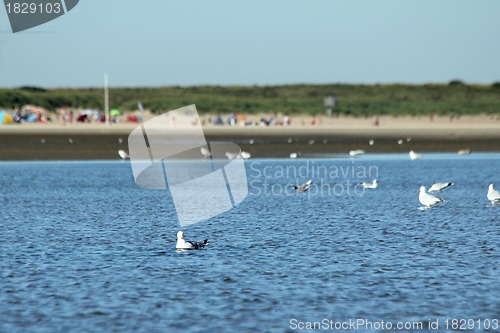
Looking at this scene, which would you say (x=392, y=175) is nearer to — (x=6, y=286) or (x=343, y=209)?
(x=343, y=209)

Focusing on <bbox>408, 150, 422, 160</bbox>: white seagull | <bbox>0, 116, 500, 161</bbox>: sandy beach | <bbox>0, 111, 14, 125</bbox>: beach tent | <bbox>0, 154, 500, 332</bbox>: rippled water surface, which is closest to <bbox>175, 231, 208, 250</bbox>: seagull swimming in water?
<bbox>0, 154, 500, 332</bbox>: rippled water surface

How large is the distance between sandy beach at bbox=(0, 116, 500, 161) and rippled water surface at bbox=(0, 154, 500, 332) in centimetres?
2256

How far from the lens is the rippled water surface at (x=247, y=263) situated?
13.6m

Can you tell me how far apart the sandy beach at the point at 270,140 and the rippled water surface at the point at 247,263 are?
22.6 m

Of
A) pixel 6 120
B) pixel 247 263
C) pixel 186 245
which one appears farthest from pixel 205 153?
pixel 247 263

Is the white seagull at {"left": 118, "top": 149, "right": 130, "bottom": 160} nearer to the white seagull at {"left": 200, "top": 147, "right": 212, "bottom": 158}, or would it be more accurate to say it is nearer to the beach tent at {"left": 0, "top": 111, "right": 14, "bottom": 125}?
the white seagull at {"left": 200, "top": 147, "right": 212, "bottom": 158}

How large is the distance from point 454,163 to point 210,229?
106 ft

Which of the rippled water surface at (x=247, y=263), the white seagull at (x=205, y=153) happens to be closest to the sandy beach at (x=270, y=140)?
the white seagull at (x=205, y=153)

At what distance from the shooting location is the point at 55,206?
30.2m

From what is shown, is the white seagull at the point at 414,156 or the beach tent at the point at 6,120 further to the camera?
the beach tent at the point at 6,120

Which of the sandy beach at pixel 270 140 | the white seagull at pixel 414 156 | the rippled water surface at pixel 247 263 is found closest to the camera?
the rippled water surface at pixel 247 263

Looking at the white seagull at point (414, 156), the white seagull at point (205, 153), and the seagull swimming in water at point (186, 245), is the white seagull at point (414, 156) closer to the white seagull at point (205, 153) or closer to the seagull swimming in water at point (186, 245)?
the white seagull at point (205, 153)

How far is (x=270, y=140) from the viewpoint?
65312 millimetres

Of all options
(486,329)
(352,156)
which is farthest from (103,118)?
(486,329)
